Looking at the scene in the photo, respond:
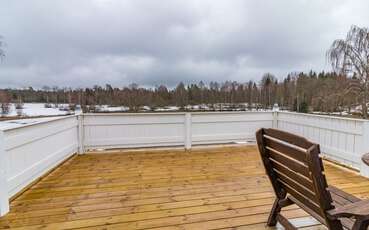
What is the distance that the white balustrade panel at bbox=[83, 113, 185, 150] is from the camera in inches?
193

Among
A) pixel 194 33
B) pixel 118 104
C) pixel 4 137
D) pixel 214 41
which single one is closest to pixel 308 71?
pixel 214 41

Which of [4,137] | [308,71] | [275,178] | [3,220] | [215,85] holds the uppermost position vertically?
[308,71]

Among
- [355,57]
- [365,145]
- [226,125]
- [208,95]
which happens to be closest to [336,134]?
[365,145]

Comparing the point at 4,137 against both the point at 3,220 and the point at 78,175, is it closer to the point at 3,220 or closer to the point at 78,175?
the point at 3,220

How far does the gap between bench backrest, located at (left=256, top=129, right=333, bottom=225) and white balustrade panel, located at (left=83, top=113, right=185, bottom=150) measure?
3.41 m

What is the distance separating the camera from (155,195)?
281 cm

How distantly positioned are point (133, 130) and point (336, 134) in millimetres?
3837

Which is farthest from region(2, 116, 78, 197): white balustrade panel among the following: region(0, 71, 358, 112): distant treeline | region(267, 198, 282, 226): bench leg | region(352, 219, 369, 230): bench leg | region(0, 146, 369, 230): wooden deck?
region(352, 219, 369, 230): bench leg

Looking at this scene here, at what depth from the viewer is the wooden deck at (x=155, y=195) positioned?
219 centimetres

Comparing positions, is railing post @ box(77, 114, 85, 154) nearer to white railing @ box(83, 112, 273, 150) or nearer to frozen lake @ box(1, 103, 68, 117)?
white railing @ box(83, 112, 273, 150)

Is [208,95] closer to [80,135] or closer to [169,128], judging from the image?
[169,128]

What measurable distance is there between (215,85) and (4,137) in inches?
259

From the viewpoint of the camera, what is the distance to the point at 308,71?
11.3 m

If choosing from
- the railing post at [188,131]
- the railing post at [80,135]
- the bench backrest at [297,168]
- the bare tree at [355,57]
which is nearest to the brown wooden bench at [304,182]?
the bench backrest at [297,168]
